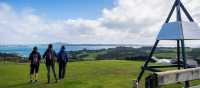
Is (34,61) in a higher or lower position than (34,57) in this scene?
lower


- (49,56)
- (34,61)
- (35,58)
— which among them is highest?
(49,56)

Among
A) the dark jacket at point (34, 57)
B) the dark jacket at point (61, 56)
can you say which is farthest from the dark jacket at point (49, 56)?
the dark jacket at point (61, 56)

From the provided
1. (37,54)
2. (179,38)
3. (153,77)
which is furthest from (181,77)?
(37,54)

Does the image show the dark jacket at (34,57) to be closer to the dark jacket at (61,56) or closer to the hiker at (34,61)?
the hiker at (34,61)

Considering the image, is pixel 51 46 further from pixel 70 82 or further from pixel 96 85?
pixel 96 85

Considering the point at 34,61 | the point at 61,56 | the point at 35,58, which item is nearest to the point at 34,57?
the point at 35,58

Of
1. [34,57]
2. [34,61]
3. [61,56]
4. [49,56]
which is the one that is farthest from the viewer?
[61,56]

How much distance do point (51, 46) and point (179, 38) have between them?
370 inches

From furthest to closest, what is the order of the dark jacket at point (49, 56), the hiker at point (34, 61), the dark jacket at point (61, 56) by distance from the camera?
the dark jacket at point (61, 56), the hiker at point (34, 61), the dark jacket at point (49, 56)

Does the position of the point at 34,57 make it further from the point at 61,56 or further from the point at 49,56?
the point at 61,56

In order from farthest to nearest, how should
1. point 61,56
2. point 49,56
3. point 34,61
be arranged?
point 61,56, point 34,61, point 49,56

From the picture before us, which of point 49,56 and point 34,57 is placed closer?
point 49,56

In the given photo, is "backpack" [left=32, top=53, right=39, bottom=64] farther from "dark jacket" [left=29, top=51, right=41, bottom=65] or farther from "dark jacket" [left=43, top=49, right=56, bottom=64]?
"dark jacket" [left=43, top=49, right=56, bottom=64]

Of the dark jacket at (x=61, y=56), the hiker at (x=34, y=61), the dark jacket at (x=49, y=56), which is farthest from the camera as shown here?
the dark jacket at (x=61, y=56)
